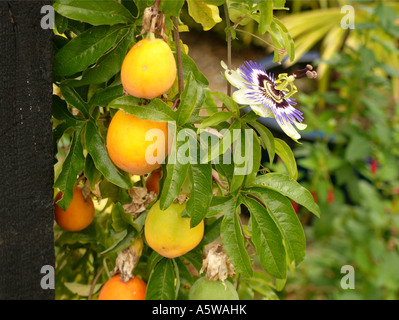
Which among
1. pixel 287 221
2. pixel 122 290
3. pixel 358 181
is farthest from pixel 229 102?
pixel 358 181

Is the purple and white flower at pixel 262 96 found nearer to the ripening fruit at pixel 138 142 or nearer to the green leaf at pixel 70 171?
the ripening fruit at pixel 138 142

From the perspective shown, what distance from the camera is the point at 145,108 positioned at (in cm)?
48

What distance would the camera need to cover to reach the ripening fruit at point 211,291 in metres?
0.54

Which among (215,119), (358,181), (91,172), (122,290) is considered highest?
(215,119)

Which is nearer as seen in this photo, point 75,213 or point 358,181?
point 75,213

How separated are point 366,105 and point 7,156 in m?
1.20

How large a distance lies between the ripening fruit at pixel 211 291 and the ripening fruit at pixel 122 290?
0.23 feet

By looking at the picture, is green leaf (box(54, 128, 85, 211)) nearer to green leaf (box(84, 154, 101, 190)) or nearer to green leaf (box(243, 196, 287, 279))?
green leaf (box(84, 154, 101, 190))

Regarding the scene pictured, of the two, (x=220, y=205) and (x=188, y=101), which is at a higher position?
(x=188, y=101)

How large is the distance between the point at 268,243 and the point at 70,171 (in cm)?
23

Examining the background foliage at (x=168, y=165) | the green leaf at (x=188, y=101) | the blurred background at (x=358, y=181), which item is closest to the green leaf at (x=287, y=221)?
the background foliage at (x=168, y=165)

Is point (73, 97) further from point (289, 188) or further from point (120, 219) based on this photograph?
point (289, 188)

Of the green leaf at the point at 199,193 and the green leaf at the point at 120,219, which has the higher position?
the green leaf at the point at 199,193

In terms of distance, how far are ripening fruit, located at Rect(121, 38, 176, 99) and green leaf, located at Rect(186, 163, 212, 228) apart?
85 mm
